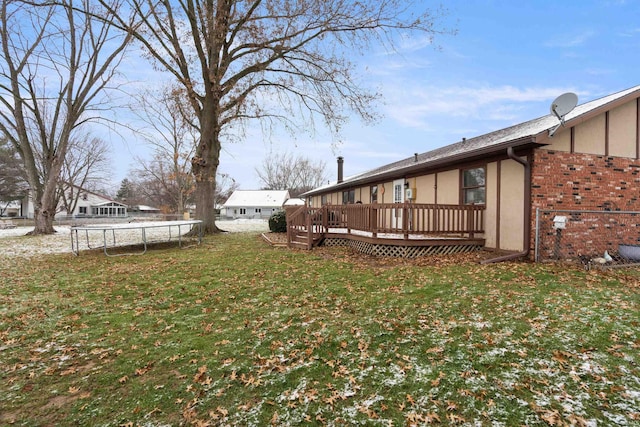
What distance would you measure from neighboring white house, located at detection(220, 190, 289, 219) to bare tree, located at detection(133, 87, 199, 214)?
976 centimetres

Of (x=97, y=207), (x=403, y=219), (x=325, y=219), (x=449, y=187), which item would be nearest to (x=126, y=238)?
(x=325, y=219)

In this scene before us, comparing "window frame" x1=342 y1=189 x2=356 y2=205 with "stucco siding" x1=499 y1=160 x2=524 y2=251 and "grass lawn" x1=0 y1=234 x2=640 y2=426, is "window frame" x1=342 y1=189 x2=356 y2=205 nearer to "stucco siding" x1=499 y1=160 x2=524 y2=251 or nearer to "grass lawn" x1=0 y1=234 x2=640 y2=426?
"stucco siding" x1=499 y1=160 x2=524 y2=251

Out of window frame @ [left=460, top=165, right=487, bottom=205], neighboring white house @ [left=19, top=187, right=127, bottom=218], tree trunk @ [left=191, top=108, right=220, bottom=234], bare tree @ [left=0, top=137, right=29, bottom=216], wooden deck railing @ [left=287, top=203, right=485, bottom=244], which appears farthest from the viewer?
neighboring white house @ [left=19, top=187, right=127, bottom=218]

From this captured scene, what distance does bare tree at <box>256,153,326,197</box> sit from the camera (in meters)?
54.3

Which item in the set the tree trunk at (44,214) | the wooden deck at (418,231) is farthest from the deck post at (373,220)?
the tree trunk at (44,214)

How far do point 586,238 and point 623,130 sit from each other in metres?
3.11

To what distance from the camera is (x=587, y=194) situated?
793cm

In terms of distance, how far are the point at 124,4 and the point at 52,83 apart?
809 centimetres

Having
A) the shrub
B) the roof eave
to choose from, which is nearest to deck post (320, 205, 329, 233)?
the roof eave

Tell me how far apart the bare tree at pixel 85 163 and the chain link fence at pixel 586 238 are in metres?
35.1

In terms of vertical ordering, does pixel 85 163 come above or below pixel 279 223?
above

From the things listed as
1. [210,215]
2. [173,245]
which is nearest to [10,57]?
[210,215]

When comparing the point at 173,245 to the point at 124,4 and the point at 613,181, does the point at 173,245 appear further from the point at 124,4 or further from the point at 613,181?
the point at 613,181

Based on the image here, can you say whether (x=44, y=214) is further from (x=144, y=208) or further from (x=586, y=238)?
(x=144, y=208)
